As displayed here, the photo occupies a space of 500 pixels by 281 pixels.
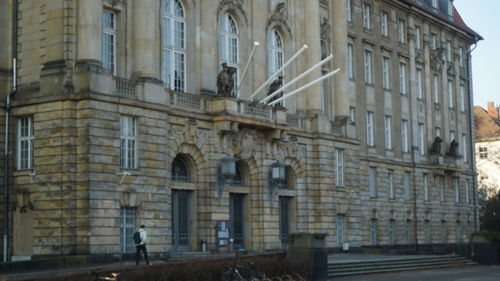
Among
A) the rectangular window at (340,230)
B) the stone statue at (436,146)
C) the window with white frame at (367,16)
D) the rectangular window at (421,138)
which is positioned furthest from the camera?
the stone statue at (436,146)

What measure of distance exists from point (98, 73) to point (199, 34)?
8183mm

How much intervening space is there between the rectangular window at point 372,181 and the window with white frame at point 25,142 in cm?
2824

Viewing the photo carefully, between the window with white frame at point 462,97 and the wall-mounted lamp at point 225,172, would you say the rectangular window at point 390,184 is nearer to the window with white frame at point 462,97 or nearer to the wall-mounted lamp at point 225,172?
the window with white frame at point 462,97

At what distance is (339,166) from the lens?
5294 centimetres

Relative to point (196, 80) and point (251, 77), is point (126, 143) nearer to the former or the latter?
point (196, 80)

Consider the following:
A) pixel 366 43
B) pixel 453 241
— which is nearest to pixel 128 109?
pixel 366 43

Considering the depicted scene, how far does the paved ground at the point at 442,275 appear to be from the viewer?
37200 mm

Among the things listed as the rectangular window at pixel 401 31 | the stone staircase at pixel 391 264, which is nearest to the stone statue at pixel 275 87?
the stone staircase at pixel 391 264

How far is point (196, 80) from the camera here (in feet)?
142

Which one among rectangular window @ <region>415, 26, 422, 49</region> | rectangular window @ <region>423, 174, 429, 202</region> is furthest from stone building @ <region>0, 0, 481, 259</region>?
rectangular window @ <region>415, 26, 422, 49</region>

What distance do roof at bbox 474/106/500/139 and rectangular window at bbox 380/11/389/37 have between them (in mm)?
41411

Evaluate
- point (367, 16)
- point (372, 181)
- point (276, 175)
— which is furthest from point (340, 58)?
point (276, 175)

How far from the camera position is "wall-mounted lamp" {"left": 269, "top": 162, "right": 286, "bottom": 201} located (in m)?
45.9

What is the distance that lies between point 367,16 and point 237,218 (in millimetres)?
22051
